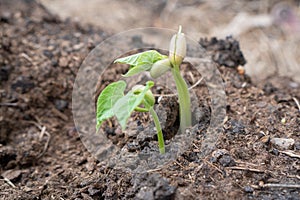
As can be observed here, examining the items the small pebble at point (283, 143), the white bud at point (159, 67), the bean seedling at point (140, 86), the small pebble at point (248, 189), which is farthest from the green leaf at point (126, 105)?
the small pebble at point (283, 143)

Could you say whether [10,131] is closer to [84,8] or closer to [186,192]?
[186,192]

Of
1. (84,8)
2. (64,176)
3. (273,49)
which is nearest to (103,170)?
(64,176)

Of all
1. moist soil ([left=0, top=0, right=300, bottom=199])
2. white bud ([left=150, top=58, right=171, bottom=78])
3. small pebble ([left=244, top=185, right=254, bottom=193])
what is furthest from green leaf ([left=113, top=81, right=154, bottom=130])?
small pebble ([left=244, top=185, right=254, bottom=193])

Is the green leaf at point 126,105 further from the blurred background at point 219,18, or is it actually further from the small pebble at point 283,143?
the blurred background at point 219,18

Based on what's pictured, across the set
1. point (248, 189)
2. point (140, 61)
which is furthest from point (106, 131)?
point (248, 189)

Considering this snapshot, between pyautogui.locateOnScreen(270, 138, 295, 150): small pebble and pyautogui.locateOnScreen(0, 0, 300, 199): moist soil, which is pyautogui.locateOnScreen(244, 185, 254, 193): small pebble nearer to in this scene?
pyautogui.locateOnScreen(0, 0, 300, 199): moist soil
